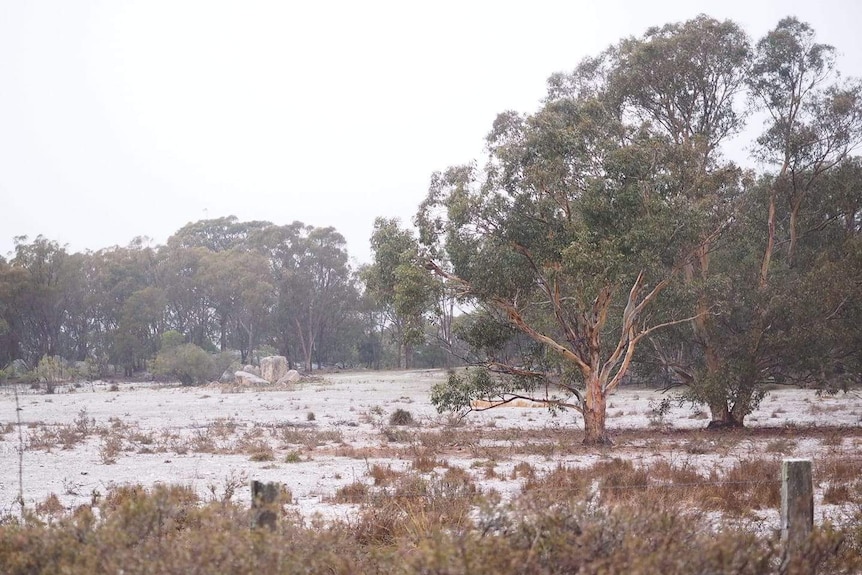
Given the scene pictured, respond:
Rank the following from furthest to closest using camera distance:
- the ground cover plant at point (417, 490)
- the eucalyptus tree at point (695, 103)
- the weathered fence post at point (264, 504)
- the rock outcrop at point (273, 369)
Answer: the rock outcrop at point (273, 369), the eucalyptus tree at point (695, 103), the weathered fence post at point (264, 504), the ground cover plant at point (417, 490)

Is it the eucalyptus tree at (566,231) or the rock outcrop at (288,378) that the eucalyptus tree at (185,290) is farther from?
the eucalyptus tree at (566,231)

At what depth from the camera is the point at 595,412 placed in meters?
19.6

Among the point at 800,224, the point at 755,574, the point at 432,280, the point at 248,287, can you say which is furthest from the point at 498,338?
the point at 248,287

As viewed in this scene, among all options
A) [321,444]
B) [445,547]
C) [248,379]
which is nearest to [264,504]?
[445,547]

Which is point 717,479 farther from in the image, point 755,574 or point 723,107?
point 723,107

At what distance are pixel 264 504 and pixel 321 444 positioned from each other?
591 inches

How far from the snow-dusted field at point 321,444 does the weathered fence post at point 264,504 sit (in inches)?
178

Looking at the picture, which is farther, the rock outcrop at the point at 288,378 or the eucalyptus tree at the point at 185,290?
the eucalyptus tree at the point at 185,290

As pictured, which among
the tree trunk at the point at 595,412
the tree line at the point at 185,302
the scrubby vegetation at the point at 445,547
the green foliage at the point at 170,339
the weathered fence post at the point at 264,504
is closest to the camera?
the scrubby vegetation at the point at 445,547

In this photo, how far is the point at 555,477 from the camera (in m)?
12.5

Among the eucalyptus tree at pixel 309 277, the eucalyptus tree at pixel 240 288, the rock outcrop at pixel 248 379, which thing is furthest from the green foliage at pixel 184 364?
the eucalyptus tree at pixel 309 277

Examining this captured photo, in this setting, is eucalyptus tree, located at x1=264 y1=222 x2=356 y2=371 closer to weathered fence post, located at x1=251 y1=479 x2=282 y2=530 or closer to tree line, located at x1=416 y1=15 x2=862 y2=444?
tree line, located at x1=416 y1=15 x2=862 y2=444

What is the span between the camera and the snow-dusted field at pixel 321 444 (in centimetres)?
1384

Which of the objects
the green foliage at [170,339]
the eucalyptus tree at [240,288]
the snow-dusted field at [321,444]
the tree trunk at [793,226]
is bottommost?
the snow-dusted field at [321,444]
